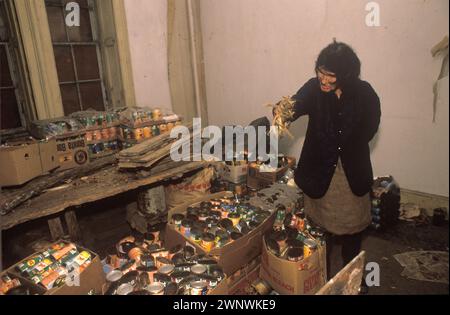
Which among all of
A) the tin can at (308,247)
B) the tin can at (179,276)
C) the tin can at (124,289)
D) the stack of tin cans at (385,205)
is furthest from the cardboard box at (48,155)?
the stack of tin cans at (385,205)

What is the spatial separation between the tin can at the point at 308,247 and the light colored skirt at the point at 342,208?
16cm

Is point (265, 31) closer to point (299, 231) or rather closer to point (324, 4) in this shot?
point (324, 4)

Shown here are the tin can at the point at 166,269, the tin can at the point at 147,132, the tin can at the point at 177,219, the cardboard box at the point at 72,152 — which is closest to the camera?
the tin can at the point at 166,269

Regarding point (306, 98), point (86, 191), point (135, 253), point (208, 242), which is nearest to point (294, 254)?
point (208, 242)

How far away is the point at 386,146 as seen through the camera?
3533 mm

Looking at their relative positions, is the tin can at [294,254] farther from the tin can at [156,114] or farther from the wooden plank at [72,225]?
the tin can at [156,114]

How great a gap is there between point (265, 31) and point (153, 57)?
1.64m

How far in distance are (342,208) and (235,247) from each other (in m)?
0.83

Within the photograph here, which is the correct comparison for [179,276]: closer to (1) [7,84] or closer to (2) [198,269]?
(2) [198,269]

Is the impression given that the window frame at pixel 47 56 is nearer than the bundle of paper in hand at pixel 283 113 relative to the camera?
No

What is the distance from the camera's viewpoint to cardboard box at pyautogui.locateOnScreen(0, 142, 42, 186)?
107 inches

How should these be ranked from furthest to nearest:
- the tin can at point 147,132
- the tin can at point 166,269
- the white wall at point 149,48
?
the white wall at point 149,48
the tin can at point 147,132
the tin can at point 166,269

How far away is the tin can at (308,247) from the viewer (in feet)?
7.61
